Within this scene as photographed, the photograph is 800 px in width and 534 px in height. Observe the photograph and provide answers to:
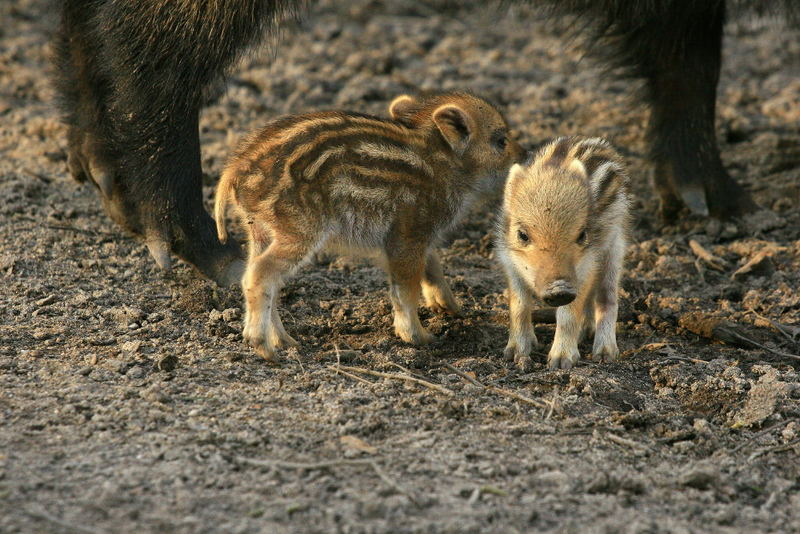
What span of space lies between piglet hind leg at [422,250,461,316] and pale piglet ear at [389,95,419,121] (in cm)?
50

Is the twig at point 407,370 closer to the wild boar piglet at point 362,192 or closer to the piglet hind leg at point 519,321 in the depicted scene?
the wild boar piglet at point 362,192

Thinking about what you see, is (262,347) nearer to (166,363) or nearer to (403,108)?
(166,363)

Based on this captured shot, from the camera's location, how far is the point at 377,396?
3.35 meters

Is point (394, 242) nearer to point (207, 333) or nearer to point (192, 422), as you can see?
point (207, 333)

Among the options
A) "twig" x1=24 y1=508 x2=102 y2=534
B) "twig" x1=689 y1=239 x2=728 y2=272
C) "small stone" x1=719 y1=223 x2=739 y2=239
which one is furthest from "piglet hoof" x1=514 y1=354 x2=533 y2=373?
"small stone" x1=719 y1=223 x2=739 y2=239

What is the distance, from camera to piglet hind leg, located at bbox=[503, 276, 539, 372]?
3768mm

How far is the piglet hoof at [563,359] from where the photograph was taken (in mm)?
3674

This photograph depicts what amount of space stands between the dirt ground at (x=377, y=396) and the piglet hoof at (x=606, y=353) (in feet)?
0.16

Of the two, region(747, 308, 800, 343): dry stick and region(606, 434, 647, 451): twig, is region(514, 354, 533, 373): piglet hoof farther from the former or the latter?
region(747, 308, 800, 343): dry stick

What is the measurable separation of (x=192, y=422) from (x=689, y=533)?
4.21ft

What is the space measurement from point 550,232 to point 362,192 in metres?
0.61

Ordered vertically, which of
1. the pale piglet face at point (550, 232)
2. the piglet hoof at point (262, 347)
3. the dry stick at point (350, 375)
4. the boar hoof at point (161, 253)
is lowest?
the dry stick at point (350, 375)

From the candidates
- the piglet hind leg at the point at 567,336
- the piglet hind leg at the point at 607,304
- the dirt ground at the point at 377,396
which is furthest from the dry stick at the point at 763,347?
the piglet hind leg at the point at 567,336

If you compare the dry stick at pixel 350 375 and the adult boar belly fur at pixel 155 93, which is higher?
the adult boar belly fur at pixel 155 93
